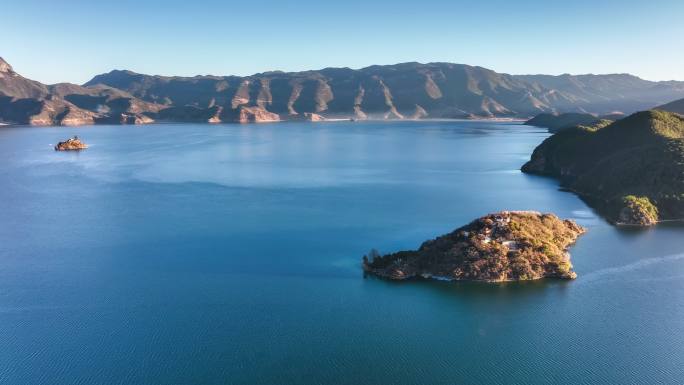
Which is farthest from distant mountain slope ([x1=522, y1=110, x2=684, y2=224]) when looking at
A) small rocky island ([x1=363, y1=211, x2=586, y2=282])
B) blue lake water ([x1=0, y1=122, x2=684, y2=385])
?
small rocky island ([x1=363, y1=211, x2=586, y2=282])

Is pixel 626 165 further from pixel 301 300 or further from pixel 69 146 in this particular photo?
pixel 69 146

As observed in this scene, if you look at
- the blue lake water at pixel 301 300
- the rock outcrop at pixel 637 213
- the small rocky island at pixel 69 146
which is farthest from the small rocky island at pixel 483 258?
the small rocky island at pixel 69 146

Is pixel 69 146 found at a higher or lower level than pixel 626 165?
lower

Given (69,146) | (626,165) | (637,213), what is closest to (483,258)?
(637,213)

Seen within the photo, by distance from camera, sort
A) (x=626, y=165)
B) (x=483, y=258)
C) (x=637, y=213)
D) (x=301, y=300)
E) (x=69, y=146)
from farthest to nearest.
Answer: (x=69, y=146), (x=626, y=165), (x=637, y=213), (x=483, y=258), (x=301, y=300)

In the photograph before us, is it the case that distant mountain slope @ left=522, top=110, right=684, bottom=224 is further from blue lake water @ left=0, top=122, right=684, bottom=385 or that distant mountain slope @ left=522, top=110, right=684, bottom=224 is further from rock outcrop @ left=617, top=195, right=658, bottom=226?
blue lake water @ left=0, top=122, right=684, bottom=385

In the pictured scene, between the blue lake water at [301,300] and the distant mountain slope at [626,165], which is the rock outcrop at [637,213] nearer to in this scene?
the distant mountain slope at [626,165]
